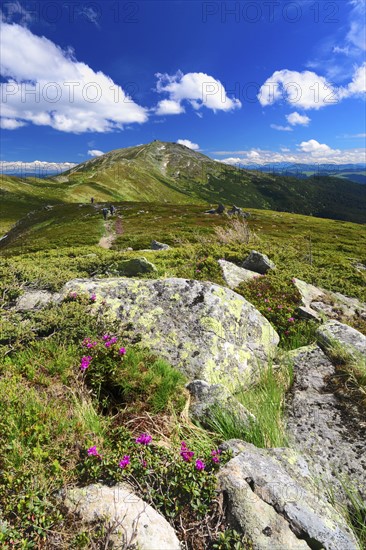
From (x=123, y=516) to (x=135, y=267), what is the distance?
916 cm

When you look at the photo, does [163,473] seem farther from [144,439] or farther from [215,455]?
[215,455]

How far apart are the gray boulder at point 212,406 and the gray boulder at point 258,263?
10.00 meters

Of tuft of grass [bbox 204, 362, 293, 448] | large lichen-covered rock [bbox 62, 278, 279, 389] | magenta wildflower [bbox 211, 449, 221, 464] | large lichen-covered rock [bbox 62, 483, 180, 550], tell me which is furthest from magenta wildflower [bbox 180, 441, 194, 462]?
large lichen-covered rock [bbox 62, 278, 279, 389]

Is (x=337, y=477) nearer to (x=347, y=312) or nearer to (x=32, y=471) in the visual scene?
(x=32, y=471)

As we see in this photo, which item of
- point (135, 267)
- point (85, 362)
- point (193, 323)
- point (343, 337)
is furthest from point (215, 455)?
point (135, 267)

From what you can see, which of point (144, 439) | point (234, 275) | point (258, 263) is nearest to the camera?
point (144, 439)

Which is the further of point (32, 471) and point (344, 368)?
point (344, 368)

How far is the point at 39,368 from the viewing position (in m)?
4.55

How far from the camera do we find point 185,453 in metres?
3.40

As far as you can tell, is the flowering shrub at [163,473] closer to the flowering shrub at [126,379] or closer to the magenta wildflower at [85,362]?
the flowering shrub at [126,379]

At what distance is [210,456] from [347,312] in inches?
370

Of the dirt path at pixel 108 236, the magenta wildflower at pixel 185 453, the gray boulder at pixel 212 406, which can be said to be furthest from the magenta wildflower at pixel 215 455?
the dirt path at pixel 108 236

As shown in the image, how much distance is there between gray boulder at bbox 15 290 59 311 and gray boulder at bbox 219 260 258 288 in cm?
674

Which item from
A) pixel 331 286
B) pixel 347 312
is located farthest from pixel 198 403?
pixel 331 286
